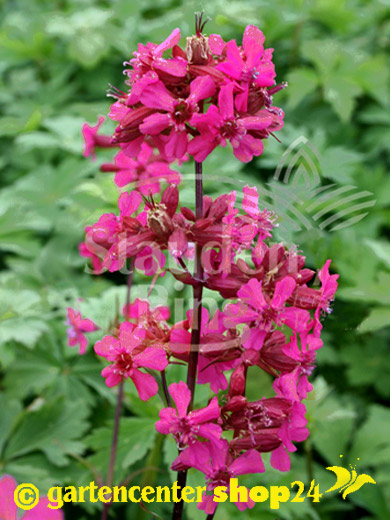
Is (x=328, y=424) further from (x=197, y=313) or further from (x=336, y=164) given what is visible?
(x=197, y=313)

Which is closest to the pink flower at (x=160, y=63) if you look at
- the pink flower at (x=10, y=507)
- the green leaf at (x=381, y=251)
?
the pink flower at (x=10, y=507)

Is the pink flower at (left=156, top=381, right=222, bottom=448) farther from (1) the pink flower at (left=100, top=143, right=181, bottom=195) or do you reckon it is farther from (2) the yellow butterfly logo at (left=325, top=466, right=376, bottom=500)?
(2) the yellow butterfly logo at (left=325, top=466, right=376, bottom=500)

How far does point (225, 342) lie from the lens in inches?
36.0

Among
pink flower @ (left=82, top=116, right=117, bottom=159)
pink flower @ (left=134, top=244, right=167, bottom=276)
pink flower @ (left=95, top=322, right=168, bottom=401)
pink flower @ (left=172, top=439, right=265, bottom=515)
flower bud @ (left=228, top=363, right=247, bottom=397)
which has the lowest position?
pink flower @ (left=172, top=439, right=265, bottom=515)

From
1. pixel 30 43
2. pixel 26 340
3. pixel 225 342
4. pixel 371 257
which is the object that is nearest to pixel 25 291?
pixel 26 340

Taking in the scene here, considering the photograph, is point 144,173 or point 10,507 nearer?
point 10,507

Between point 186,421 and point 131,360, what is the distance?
13cm

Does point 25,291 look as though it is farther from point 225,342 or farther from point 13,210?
point 225,342

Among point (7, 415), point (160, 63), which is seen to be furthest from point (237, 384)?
point (7, 415)

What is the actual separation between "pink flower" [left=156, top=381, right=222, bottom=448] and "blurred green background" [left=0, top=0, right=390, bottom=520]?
1.09ft

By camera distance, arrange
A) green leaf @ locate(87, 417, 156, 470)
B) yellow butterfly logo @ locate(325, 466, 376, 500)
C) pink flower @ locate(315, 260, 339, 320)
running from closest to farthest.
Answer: pink flower @ locate(315, 260, 339, 320)
yellow butterfly logo @ locate(325, 466, 376, 500)
green leaf @ locate(87, 417, 156, 470)

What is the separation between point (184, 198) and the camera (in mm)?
1426

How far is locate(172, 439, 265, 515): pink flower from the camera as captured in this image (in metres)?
0.86

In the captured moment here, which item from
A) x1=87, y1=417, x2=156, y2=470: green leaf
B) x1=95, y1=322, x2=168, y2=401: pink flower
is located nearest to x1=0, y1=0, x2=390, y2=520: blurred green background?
x1=87, y1=417, x2=156, y2=470: green leaf
